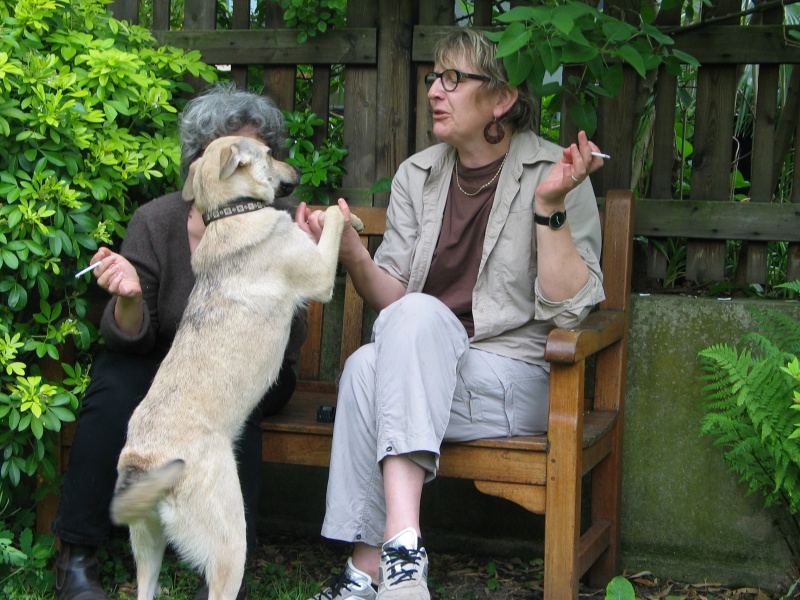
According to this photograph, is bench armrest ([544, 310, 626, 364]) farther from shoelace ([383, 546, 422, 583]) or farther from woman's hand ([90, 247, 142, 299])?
woman's hand ([90, 247, 142, 299])

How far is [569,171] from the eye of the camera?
3520mm

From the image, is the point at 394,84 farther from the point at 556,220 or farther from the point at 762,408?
the point at 762,408

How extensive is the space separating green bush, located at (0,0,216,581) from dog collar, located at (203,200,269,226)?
0.52 meters

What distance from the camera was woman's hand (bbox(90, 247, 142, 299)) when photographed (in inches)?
141

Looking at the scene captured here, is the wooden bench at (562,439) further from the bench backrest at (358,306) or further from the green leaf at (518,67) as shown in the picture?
the green leaf at (518,67)

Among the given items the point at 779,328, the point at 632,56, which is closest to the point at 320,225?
the point at 632,56

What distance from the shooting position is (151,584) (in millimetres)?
3426

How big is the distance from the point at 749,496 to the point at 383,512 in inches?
66.0

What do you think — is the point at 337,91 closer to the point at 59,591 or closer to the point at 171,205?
the point at 171,205

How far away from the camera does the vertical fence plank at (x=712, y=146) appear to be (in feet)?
14.9

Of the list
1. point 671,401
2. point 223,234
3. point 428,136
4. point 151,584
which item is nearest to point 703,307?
point 671,401

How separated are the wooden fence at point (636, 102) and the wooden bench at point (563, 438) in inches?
16.9

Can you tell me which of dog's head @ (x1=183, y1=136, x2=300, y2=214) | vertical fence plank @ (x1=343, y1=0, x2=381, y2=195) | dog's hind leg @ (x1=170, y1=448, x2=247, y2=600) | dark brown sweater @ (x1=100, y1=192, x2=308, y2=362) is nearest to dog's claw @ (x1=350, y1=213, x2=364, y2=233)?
dog's head @ (x1=183, y1=136, x2=300, y2=214)

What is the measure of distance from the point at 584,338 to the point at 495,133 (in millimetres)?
1019
